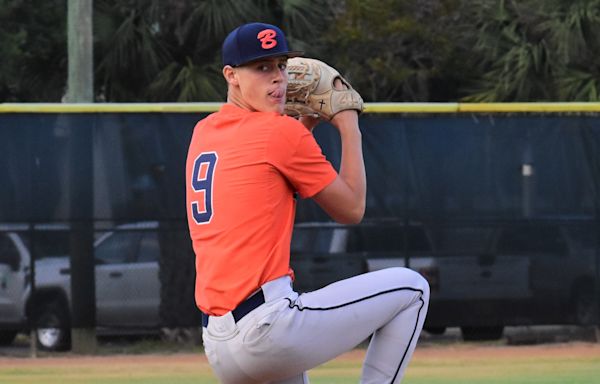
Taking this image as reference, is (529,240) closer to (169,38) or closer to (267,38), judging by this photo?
(169,38)

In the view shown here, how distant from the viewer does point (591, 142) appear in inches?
423

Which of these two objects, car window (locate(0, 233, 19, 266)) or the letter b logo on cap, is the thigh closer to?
the letter b logo on cap

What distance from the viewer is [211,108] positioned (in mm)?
10492

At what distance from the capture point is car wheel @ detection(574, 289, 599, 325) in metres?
10.7

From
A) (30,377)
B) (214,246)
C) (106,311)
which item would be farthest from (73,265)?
(214,246)

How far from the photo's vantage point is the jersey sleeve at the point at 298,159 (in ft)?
13.7

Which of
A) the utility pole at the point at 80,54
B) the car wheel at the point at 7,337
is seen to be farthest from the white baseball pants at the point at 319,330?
the utility pole at the point at 80,54

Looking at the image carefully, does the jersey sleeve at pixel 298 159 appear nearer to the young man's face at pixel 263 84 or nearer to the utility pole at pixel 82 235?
the young man's face at pixel 263 84

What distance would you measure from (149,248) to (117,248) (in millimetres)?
261

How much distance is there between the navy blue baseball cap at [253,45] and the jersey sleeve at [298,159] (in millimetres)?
239

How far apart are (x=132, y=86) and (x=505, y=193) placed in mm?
6115

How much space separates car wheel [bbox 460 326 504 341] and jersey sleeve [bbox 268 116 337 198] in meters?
6.79

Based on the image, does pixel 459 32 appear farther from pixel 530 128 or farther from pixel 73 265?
pixel 73 265

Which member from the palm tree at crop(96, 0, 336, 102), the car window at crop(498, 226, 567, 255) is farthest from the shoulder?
the palm tree at crop(96, 0, 336, 102)
